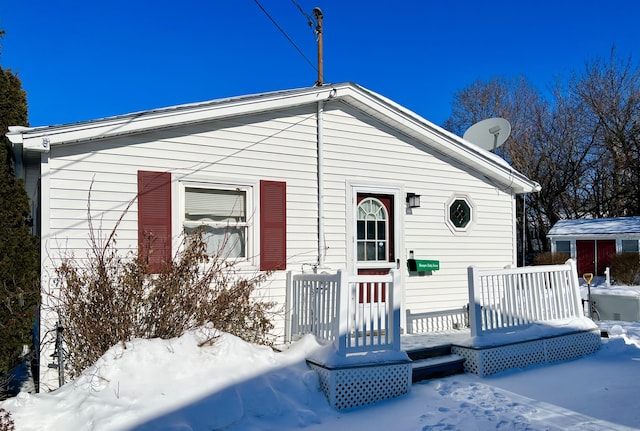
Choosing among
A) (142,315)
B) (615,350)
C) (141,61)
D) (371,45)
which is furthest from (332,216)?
(371,45)

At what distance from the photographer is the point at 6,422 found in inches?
138

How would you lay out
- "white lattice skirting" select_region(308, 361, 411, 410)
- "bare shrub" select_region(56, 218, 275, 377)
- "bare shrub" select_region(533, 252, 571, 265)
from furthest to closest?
"bare shrub" select_region(533, 252, 571, 265)
"white lattice skirting" select_region(308, 361, 411, 410)
"bare shrub" select_region(56, 218, 275, 377)

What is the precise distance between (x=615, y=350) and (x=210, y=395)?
18.0 ft

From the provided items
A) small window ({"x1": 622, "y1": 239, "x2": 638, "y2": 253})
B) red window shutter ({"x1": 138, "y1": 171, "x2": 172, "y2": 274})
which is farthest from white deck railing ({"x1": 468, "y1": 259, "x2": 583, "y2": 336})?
small window ({"x1": 622, "y1": 239, "x2": 638, "y2": 253})

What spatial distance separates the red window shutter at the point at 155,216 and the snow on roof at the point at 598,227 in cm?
1916

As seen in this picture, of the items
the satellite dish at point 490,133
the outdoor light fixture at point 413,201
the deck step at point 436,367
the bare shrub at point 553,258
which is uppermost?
the satellite dish at point 490,133

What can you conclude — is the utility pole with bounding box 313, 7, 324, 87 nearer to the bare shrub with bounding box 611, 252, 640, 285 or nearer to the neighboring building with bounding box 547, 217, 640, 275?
the bare shrub with bounding box 611, 252, 640, 285

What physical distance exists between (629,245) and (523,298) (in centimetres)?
1624

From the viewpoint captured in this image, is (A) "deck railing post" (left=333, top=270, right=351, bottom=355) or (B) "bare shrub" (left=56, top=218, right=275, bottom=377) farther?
(A) "deck railing post" (left=333, top=270, right=351, bottom=355)

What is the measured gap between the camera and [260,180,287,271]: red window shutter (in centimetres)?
620

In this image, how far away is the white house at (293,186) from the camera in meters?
5.27

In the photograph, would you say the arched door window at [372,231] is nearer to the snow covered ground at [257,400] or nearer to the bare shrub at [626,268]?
the snow covered ground at [257,400]

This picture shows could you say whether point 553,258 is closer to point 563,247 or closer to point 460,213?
point 563,247

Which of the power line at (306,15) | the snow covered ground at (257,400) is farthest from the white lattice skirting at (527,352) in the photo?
the power line at (306,15)
